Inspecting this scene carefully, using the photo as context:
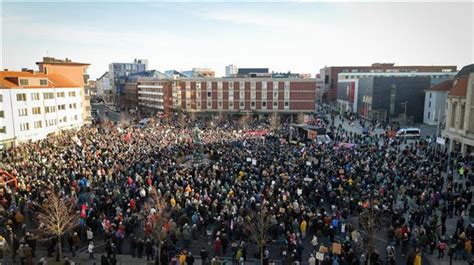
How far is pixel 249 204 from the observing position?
2023 cm

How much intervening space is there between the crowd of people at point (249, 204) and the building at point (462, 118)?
435 centimetres

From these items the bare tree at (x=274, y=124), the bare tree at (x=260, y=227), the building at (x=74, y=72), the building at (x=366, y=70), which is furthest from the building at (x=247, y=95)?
the bare tree at (x=260, y=227)

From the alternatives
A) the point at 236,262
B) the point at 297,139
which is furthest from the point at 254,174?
the point at 297,139

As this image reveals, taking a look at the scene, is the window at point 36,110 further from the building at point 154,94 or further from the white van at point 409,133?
the white van at point 409,133

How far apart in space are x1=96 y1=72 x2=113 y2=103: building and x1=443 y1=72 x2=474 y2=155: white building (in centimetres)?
13895

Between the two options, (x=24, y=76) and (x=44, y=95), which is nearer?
(x=24, y=76)

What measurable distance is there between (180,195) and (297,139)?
2444 cm

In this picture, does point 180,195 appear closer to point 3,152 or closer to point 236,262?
point 236,262

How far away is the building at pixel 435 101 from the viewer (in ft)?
192

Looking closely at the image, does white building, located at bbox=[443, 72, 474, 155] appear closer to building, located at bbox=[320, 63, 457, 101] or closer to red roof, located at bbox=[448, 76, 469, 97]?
red roof, located at bbox=[448, 76, 469, 97]

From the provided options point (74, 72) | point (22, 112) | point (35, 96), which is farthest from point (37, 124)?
point (74, 72)

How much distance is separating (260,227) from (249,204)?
4846mm

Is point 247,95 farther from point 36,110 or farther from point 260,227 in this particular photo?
point 260,227

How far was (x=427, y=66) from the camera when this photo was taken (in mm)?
118750
